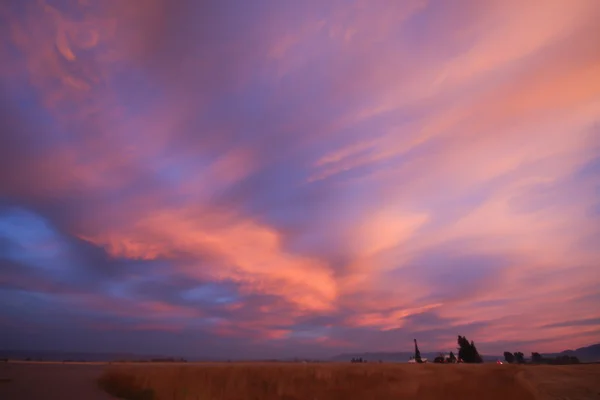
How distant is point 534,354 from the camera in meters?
128

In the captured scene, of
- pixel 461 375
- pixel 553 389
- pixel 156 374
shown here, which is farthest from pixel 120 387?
pixel 553 389

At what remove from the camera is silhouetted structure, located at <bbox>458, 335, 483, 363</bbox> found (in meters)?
84.7

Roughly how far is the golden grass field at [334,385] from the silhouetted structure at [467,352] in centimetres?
4915

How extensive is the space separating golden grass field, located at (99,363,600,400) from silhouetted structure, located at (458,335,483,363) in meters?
49.1

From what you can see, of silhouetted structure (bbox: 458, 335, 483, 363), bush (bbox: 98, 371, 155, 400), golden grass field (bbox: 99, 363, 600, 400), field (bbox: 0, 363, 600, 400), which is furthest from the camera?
silhouetted structure (bbox: 458, 335, 483, 363)

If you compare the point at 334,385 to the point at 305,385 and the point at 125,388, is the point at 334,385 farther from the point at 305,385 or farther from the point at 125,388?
the point at 125,388

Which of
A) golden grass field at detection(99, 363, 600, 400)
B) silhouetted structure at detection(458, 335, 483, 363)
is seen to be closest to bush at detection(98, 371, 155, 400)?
golden grass field at detection(99, 363, 600, 400)

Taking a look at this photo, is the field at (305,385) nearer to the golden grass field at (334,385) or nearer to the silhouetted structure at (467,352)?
the golden grass field at (334,385)

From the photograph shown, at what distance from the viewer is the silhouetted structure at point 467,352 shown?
8469 centimetres

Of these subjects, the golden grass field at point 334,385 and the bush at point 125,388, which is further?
the golden grass field at point 334,385

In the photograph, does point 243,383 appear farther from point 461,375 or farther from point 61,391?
point 461,375

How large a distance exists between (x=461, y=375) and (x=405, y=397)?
450 inches

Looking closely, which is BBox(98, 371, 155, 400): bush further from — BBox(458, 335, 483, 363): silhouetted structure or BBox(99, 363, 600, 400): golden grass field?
BBox(458, 335, 483, 363): silhouetted structure

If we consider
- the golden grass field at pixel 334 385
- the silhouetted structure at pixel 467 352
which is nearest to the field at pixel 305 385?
the golden grass field at pixel 334 385
